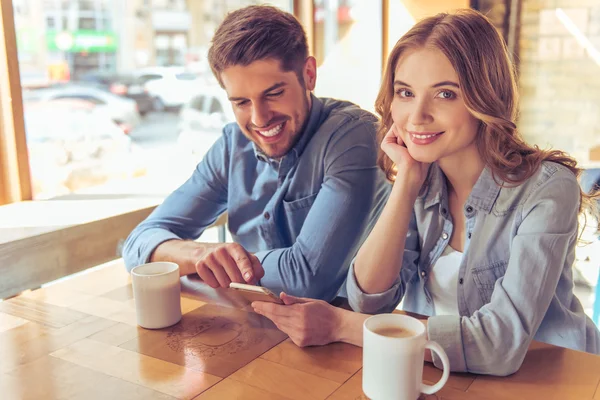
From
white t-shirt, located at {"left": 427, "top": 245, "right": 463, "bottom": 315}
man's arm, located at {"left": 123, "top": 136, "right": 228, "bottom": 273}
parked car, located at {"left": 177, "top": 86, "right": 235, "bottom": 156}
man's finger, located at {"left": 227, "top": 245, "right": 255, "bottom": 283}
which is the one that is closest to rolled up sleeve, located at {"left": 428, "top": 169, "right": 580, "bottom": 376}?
white t-shirt, located at {"left": 427, "top": 245, "right": 463, "bottom": 315}

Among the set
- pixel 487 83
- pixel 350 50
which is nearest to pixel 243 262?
pixel 487 83

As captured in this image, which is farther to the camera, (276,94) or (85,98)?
(85,98)

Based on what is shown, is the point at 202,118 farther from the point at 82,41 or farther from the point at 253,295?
the point at 253,295

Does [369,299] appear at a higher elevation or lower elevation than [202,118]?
lower

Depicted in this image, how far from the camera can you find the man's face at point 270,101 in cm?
147

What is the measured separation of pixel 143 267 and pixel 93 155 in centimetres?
A: 143

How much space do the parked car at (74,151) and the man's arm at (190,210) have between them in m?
0.79

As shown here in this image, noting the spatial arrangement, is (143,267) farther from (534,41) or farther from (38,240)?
(534,41)

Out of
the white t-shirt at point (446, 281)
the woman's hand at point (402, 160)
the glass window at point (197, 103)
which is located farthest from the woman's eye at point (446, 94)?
the glass window at point (197, 103)

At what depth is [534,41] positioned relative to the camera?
345 cm

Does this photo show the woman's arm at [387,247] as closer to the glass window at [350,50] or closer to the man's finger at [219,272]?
the man's finger at [219,272]

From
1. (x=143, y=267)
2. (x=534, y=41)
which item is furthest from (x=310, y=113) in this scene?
(x=534, y=41)

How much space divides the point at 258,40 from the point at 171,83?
137 centimetres

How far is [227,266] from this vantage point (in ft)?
4.12
